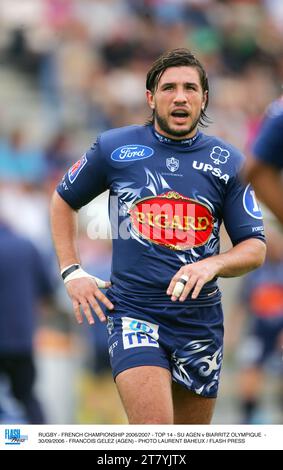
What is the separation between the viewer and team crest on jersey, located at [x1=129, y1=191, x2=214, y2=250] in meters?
6.30

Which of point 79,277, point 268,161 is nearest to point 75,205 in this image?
point 79,277

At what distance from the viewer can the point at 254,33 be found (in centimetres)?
1684

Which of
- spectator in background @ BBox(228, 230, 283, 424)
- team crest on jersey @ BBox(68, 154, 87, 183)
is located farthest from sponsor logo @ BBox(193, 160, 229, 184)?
spectator in background @ BBox(228, 230, 283, 424)

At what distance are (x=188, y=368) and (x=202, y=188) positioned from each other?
1031mm

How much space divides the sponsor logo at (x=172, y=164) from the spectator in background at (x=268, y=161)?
1336 mm

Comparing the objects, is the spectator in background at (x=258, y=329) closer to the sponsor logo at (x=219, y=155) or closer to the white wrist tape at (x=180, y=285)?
the sponsor logo at (x=219, y=155)

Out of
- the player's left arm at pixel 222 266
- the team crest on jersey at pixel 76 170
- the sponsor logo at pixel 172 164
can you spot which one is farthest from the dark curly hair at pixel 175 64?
the player's left arm at pixel 222 266

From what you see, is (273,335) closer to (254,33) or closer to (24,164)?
(24,164)

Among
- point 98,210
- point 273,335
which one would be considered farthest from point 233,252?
point 273,335

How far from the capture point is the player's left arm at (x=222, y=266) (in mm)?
5941

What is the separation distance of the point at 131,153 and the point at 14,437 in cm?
198

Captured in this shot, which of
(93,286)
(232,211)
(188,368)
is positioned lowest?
(188,368)

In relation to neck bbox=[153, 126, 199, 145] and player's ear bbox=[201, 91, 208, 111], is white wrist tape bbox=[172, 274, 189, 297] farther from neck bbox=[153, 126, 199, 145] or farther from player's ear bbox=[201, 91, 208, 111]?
player's ear bbox=[201, 91, 208, 111]

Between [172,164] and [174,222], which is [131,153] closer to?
[172,164]
